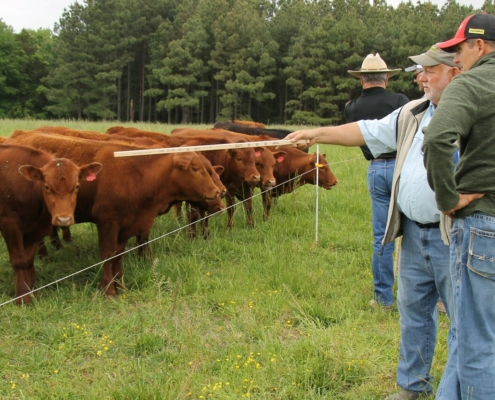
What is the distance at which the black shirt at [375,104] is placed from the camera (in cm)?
580

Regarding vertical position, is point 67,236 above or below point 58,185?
below

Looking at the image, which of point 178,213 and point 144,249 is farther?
point 178,213

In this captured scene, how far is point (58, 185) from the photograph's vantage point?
19.1 ft

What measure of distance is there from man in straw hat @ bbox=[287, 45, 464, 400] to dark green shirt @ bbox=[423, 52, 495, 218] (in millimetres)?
399

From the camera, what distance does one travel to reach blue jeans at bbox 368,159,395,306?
553 cm

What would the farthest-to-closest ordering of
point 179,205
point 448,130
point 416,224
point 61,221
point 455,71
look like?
point 179,205
point 61,221
point 416,224
point 455,71
point 448,130

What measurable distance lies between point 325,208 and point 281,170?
1222mm

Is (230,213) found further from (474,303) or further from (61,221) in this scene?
(474,303)

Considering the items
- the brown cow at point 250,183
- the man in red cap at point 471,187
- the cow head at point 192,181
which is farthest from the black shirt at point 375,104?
the brown cow at point 250,183

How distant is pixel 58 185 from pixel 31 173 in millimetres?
319

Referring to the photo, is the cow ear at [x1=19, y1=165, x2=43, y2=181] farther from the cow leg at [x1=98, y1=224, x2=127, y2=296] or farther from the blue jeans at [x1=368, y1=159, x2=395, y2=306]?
the blue jeans at [x1=368, y1=159, x2=395, y2=306]

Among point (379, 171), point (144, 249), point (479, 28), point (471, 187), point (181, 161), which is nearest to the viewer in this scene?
point (479, 28)

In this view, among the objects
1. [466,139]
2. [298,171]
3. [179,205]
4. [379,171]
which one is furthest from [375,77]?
[298,171]

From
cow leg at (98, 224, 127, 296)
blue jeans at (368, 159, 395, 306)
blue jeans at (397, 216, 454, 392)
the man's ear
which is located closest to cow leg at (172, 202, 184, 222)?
cow leg at (98, 224, 127, 296)
